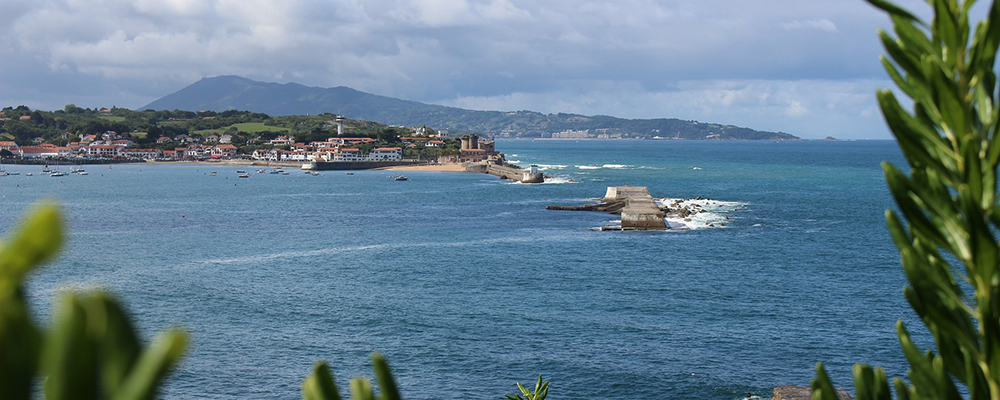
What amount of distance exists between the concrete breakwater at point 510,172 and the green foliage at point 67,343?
91809 mm

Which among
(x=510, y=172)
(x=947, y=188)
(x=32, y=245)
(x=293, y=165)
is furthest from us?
(x=293, y=165)

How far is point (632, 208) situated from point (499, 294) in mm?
23917

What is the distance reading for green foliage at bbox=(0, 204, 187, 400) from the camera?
0.92m

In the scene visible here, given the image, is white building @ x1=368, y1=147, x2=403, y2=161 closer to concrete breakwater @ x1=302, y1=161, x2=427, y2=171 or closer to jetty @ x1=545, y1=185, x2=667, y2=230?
concrete breakwater @ x1=302, y1=161, x2=427, y2=171

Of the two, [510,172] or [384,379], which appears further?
[510,172]

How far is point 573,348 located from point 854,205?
51.7 metres

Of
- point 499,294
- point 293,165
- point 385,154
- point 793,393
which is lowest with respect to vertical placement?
point 499,294

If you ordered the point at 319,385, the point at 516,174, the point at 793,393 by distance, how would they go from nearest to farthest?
the point at 319,385
the point at 793,393
the point at 516,174

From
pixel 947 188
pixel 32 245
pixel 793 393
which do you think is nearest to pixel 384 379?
pixel 32 245

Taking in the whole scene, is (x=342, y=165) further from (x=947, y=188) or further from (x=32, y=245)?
(x=32, y=245)

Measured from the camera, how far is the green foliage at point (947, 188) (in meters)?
2.45

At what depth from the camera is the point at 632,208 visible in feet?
175

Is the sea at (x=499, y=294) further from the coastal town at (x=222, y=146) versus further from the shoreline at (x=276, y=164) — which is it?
the coastal town at (x=222, y=146)

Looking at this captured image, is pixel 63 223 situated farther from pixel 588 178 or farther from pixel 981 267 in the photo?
pixel 588 178
